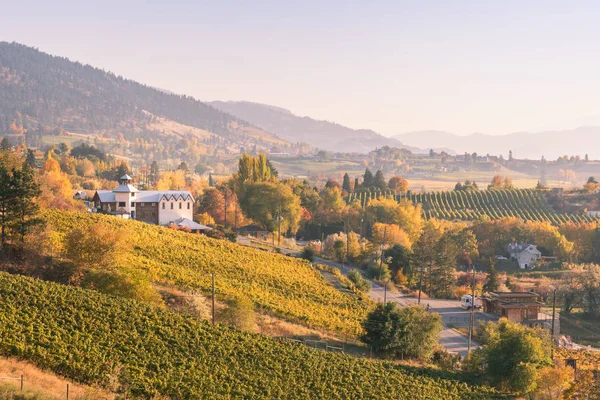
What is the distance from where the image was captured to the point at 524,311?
55156 millimetres

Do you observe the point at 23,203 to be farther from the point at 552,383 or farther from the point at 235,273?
the point at 552,383

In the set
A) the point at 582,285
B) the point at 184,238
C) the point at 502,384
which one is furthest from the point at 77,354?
the point at 582,285

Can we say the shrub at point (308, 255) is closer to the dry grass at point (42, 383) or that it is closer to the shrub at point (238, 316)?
the shrub at point (238, 316)

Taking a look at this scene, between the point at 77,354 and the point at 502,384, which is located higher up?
the point at 77,354

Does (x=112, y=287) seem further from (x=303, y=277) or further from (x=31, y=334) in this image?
(x=303, y=277)

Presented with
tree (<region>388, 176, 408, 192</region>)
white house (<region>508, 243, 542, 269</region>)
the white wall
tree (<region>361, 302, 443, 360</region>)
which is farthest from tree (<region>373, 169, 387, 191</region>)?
tree (<region>361, 302, 443, 360</region>)

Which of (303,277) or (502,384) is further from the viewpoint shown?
(303,277)

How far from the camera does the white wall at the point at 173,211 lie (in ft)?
222

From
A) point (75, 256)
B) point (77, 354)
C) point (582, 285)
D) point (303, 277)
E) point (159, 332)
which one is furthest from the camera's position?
point (582, 285)

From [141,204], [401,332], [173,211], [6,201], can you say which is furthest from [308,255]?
[6,201]

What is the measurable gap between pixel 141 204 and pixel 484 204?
261 ft

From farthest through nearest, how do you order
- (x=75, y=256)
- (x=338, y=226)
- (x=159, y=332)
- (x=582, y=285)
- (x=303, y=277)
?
(x=338, y=226)
(x=582, y=285)
(x=303, y=277)
(x=75, y=256)
(x=159, y=332)

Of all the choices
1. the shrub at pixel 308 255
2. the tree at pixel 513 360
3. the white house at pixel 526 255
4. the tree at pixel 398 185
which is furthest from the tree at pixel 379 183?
the tree at pixel 513 360

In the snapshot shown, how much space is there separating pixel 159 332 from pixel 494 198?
110 meters
